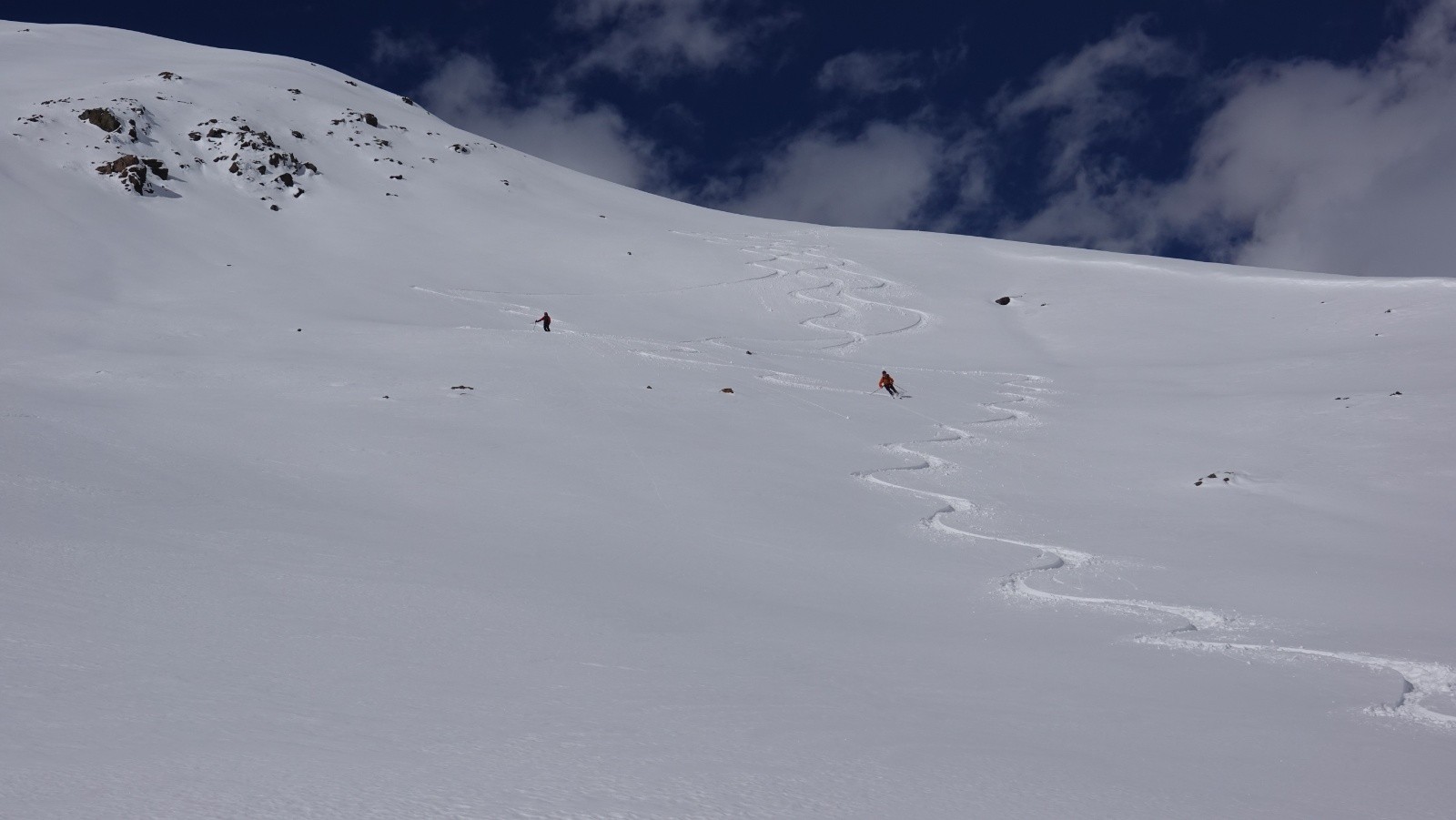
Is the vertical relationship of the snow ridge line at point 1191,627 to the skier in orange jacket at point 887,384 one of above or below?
below

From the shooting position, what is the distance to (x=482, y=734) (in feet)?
16.8

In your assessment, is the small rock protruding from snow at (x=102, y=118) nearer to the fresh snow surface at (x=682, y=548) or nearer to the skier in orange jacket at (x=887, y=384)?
the fresh snow surface at (x=682, y=548)

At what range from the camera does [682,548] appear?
10.6 m

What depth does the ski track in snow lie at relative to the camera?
25.6ft

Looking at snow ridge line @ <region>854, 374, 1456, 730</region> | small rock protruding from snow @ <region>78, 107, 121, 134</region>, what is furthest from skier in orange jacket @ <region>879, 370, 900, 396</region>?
small rock protruding from snow @ <region>78, 107, 121, 134</region>

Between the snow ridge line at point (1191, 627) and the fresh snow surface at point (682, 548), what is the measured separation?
0.05 m

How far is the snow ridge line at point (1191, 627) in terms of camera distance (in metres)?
7.12

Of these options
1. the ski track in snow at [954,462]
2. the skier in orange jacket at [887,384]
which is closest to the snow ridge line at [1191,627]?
the ski track in snow at [954,462]

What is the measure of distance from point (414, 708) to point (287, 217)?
1357 inches

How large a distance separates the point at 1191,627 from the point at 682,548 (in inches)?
198

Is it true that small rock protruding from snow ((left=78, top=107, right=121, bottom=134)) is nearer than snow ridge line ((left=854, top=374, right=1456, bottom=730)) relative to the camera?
No

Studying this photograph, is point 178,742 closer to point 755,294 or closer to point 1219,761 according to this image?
point 1219,761

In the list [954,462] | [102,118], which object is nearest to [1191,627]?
[954,462]

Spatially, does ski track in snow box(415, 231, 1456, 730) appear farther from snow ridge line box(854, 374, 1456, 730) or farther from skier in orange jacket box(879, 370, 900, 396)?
skier in orange jacket box(879, 370, 900, 396)
